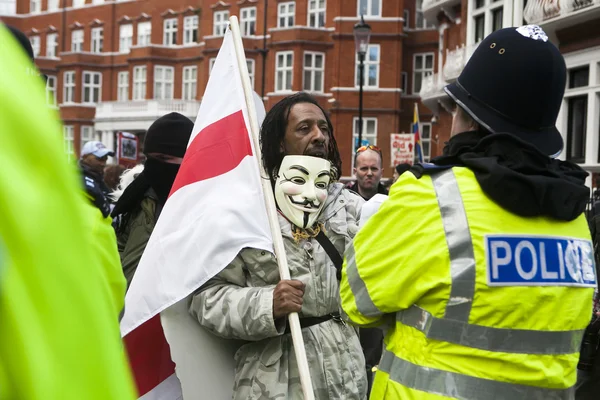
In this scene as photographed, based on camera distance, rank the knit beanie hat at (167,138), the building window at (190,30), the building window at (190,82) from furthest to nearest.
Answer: the building window at (190,30), the building window at (190,82), the knit beanie hat at (167,138)

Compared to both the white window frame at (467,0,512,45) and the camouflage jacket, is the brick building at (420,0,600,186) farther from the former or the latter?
the camouflage jacket

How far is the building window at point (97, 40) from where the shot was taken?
5059 cm

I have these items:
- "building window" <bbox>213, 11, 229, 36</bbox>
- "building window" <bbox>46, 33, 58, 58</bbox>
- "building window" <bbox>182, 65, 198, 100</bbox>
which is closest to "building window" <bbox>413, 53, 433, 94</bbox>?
"building window" <bbox>213, 11, 229, 36</bbox>

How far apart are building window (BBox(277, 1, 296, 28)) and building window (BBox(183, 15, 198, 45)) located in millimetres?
6554

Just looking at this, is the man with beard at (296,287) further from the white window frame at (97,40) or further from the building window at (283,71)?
the white window frame at (97,40)

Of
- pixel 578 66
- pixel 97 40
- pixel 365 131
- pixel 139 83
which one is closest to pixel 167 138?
pixel 578 66

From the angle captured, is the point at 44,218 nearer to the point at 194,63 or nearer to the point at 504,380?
the point at 504,380

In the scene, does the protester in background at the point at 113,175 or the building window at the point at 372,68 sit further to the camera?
the building window at the point at 372,68

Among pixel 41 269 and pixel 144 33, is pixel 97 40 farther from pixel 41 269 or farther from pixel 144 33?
pixel 41 269

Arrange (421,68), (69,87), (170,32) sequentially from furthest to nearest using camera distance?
(69,87)
(170,32)
(421,68)

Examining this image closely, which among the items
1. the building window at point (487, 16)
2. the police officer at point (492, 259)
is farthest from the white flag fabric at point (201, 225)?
the building window at point (487, 16)

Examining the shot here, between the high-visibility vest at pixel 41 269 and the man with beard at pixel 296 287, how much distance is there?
210 centimetres

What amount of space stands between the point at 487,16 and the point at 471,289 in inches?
886

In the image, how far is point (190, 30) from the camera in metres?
46.5
